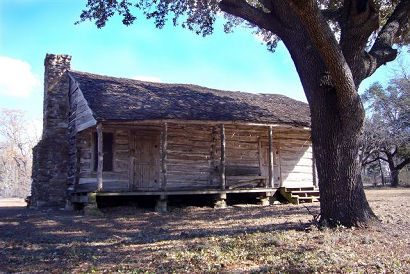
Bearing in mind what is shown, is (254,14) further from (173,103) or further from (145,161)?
(145,161)

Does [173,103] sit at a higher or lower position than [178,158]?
higher

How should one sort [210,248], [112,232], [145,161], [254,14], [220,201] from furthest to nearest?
1. [145,161]
2. [220,201]
3. [112,232]
4. [254,14]
5. [210,248]

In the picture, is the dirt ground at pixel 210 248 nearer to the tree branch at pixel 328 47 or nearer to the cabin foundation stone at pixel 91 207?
the cabin foundation stone at pixel 91 207

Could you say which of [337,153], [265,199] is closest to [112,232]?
[337,153]

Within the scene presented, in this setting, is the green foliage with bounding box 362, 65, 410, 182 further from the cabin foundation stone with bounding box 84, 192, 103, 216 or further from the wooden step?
the cabin foundation stone with bounding box 84, 192, 103, 216

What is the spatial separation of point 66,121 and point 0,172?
31.8 metres

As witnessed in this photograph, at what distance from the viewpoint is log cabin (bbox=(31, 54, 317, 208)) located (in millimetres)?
14125

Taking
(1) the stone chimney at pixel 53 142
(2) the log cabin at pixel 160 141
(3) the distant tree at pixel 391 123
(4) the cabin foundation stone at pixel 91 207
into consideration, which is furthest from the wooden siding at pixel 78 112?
(3) the distant tree at pixel 391 123

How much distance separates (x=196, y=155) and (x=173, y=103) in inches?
101

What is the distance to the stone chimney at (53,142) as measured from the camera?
651 inches

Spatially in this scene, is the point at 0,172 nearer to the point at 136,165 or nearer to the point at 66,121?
the point at 66,121

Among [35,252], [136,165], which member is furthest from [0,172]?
[35,252]

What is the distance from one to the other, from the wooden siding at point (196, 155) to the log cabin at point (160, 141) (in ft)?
0.13

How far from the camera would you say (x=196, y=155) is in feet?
52.9
